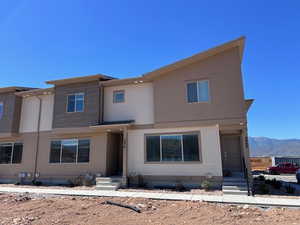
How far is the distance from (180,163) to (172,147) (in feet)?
3.58

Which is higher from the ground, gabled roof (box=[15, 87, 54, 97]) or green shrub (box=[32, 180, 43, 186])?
gabled roof (box=[15, 87, 54, 97])

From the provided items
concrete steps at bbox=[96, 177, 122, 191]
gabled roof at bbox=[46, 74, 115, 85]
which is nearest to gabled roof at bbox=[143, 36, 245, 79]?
gabled roof at bbox=[46, 74, 115, 85]

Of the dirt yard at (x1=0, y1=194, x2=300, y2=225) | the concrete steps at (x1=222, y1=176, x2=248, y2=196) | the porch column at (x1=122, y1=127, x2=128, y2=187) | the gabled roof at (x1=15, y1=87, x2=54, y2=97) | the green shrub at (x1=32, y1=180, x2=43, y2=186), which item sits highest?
the gabled roof at (x1=15, y1=87, x2=54, y2=97)

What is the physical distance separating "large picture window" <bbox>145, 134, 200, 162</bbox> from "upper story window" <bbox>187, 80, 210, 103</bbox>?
2249 millimetres

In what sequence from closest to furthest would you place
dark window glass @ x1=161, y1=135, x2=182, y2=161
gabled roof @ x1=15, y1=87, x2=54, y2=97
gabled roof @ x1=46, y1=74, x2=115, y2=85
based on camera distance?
dark window glass @ x1=161, y1=135, x2=182, y2=161 < gabled roof @ x1=46, y1=74, x2=115, y2=85 < gabled roof @ x1=15, y1=87, x2=54, y2=97

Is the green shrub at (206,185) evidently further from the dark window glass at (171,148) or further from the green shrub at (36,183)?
the green shrub at (36,183)

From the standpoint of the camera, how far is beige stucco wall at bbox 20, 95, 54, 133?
16.7m

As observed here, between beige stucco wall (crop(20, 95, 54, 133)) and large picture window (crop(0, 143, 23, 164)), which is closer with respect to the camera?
beige stucco wall (crop(20, 95, 54, 133))

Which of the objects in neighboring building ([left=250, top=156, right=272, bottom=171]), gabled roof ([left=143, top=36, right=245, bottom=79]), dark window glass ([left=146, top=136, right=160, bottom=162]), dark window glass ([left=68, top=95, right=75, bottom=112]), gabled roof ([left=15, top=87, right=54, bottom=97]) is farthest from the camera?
neighboring building ([left=250, top=156, right=272, bottom=171])

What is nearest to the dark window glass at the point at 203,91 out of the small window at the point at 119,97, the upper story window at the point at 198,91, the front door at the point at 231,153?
the upper story window at the point at 198,91

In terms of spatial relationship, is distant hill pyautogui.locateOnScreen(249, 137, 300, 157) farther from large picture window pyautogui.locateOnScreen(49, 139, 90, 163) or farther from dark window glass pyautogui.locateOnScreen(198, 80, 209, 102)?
large picture window pyautogui.locateOnScreen(49, 139, 90, 163)

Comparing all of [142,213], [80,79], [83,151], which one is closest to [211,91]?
[142,213]

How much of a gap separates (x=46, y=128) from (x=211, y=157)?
40.5 feet

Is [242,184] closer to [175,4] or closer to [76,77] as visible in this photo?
[175,4]
